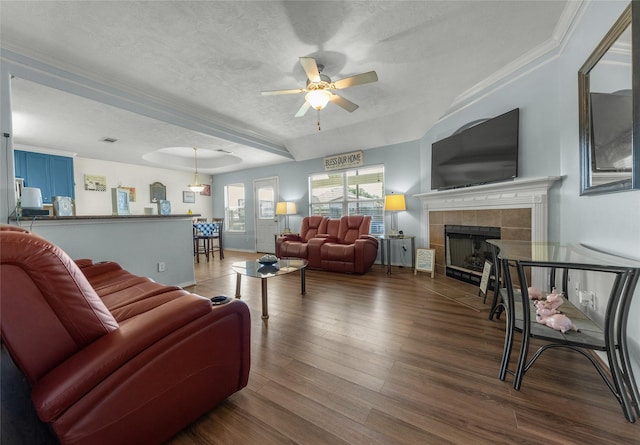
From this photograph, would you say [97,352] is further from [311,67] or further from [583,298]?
[583,298]

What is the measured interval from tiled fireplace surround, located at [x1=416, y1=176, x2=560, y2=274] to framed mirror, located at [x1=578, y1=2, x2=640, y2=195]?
64 centimetres

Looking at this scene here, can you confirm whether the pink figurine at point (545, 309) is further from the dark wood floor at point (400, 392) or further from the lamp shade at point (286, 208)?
the lamp shade at point (286, 208)

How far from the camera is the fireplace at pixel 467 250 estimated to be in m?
3.17

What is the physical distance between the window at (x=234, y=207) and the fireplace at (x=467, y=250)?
5406 millimetres

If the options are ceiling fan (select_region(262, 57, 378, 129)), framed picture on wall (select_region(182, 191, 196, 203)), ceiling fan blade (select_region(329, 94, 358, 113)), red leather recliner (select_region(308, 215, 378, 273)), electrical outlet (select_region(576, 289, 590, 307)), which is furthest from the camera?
framed picture on wall (select_region(182, 191, 196, 203))

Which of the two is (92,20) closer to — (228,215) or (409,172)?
(409,172)

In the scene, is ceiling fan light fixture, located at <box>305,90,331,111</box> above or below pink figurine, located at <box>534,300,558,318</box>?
above

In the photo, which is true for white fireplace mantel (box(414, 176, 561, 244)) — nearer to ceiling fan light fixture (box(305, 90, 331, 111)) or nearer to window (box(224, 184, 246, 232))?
ceiling fan light fixture (box(305, 90, 331, 111))

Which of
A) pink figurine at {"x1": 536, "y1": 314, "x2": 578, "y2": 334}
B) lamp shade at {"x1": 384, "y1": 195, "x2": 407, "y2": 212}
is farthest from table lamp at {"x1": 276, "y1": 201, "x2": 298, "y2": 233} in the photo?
pink figurine at {"x1": 536, "y1": 314, "x2": 578, "y2": 334}

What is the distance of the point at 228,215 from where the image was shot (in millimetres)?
7488

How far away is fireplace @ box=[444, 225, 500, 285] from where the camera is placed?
3.17 metres

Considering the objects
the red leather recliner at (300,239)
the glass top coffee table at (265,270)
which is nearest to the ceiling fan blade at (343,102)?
the glass top coffee table at (265,270)

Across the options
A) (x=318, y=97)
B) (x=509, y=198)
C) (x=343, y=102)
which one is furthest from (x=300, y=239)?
(x=509, y=198)

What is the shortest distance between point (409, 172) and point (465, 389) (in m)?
3.73
